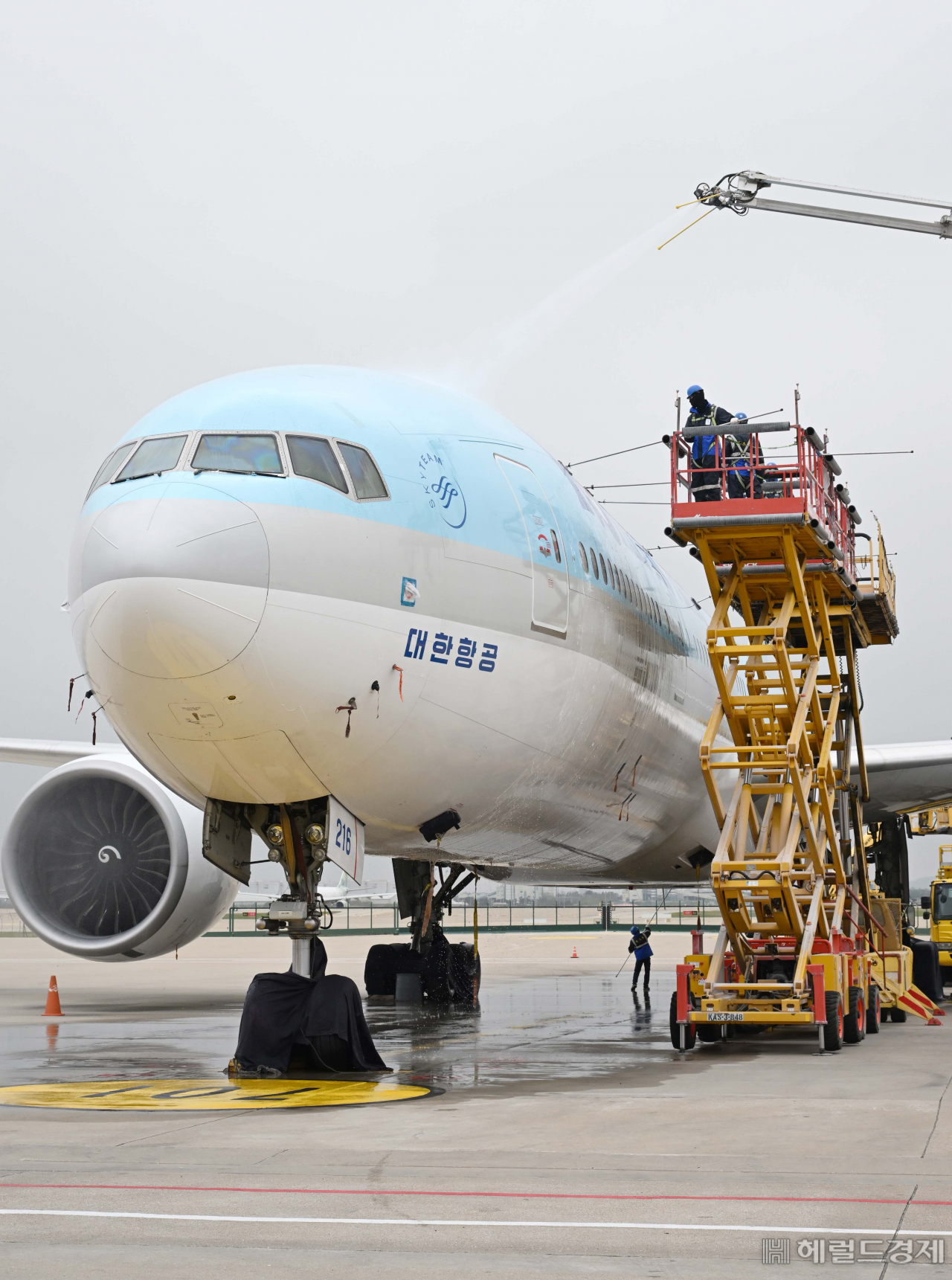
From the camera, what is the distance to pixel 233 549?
7.86 meters

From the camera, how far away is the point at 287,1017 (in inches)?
374

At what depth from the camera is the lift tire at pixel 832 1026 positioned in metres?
11.0

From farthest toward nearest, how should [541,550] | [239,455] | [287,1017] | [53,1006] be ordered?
[53,1006] → [541,550] → [287,1017] → [239,455]

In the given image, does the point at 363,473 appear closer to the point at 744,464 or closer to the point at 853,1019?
the point at 744,464

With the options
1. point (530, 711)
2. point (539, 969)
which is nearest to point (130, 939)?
point (530, 711)

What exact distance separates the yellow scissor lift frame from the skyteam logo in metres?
3.25

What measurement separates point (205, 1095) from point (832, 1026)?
16.7 ft

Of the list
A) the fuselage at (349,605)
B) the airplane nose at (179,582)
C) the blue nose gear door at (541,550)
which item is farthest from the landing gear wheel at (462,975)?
the airplane nose at (179,582)

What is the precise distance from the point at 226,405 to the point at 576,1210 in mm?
5502

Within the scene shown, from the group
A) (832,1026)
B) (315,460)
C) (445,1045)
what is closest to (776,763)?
(832,1026)

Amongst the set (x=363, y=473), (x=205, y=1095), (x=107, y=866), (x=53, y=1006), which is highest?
(x=363, y=473)

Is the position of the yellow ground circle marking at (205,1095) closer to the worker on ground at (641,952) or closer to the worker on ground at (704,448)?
the worker on ground at (704,448)

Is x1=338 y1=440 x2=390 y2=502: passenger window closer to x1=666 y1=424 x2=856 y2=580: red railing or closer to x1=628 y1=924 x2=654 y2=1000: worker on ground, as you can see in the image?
x1=666 y1=424 x2=856 y2=580: red railing

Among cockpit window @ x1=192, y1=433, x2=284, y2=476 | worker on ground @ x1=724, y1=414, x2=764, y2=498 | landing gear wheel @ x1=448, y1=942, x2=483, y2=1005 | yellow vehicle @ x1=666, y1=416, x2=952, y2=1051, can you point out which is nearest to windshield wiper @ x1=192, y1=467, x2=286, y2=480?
cockpit window @ x1=192, y1=433, x2=284, y2=476
